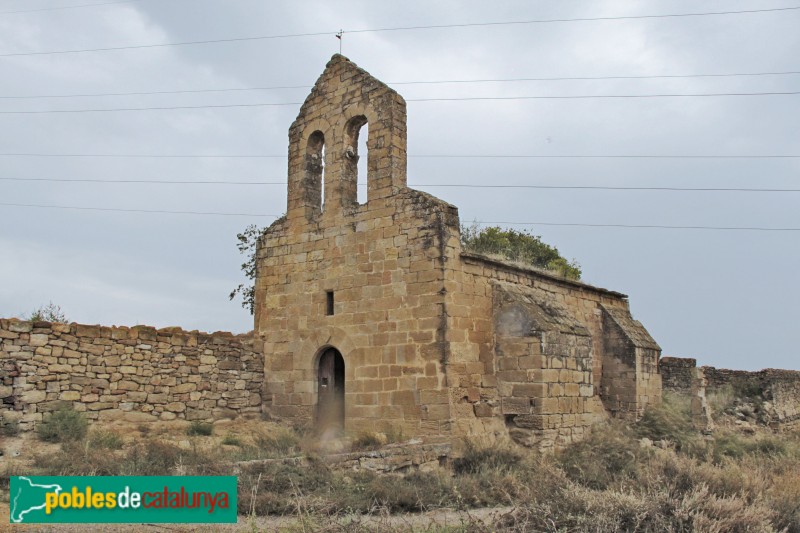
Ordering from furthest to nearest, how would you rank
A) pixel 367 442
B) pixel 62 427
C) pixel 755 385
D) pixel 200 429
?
pixel 755 385, pixel 200 429, pixel 367 442, pixel 62 427

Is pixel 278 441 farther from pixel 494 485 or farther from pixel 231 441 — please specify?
pixel 494 485

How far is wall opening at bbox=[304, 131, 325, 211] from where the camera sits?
1348 cm

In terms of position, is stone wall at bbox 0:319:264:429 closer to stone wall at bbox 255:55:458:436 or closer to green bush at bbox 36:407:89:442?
green bush at bbox 36:407:89:442

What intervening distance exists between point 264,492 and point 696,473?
443 cm

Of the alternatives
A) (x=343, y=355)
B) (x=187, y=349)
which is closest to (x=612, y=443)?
(x=343, y=355)

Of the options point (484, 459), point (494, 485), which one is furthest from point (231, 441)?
point (494, 485)

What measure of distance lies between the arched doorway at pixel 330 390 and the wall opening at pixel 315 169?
2938 millimetres

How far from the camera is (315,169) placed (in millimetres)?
13711

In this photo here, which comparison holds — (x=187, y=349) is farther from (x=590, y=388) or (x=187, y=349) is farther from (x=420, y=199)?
(x=590, y=388)

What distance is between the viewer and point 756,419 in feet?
65.2

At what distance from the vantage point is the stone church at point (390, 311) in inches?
438

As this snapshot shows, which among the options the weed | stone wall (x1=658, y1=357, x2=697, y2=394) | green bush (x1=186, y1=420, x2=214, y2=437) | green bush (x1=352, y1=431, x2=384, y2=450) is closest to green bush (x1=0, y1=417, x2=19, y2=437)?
green bush (x1=186, y1=420, x2=214, y2=437)

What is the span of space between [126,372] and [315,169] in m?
5.21

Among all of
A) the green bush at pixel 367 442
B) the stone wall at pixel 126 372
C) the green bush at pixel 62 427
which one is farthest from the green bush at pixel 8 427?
the green bush at pixel 367 442
